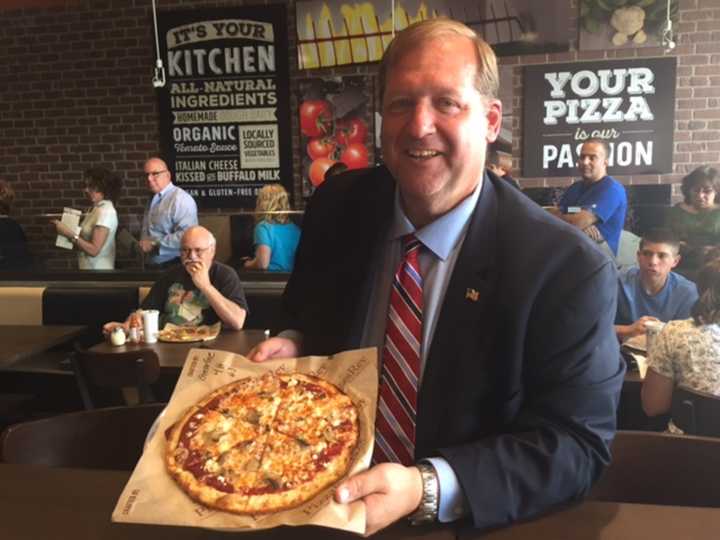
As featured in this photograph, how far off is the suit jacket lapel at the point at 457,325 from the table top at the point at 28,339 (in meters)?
2.47

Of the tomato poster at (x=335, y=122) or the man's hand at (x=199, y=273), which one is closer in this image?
the man's hand at (x=199, y=273)

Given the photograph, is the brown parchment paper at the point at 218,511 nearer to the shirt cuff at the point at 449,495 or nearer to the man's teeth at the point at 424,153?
the shirt cuff at the point at 449,495

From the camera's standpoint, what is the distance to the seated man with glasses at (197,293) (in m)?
3.20

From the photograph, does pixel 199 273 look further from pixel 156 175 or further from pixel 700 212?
pixel 700 212

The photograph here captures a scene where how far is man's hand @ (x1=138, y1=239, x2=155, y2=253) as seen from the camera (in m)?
4.74

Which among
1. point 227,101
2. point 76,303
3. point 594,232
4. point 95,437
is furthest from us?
point 227,101

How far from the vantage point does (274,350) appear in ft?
4.26

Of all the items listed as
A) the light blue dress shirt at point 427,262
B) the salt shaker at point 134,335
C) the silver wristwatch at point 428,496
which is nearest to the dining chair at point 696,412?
the light blue dress shirt at point 427,262

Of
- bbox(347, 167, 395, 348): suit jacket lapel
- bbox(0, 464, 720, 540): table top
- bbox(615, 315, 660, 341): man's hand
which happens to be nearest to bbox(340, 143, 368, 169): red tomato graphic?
Answer: bbox(615, 315, 660, 341): man's hand

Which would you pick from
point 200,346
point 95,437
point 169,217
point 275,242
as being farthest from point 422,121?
point 169,217

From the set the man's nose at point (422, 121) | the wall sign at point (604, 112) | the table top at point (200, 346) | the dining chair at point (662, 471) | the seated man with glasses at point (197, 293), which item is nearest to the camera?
the man's nose at point (422, 121)

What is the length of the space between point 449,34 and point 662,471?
3.02 ft

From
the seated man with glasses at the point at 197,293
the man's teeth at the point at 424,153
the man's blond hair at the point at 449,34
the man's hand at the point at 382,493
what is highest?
the man's blond hair at the point at 449,34

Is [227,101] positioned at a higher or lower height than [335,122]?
higher
